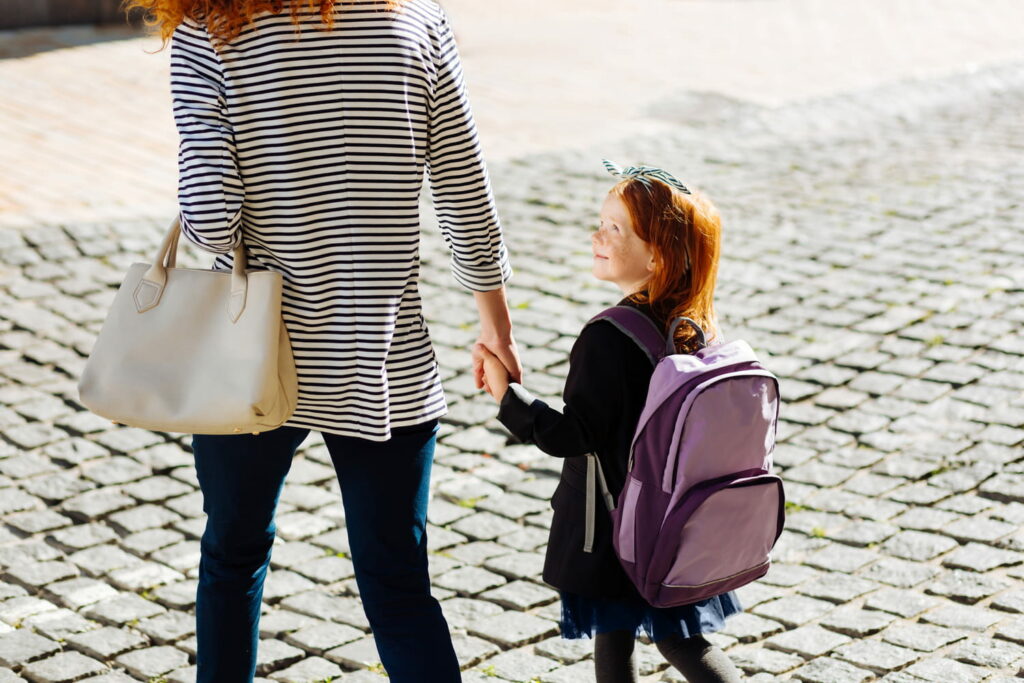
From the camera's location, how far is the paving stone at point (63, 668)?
339cm

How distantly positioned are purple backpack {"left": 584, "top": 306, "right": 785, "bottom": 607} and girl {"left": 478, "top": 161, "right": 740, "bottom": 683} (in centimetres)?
7

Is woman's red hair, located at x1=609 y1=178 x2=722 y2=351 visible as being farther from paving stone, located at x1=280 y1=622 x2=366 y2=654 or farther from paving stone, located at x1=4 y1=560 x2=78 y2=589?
paving stone, located at x1=4 y1=560 x2=78 y2=589

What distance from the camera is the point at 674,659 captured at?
2729 mm

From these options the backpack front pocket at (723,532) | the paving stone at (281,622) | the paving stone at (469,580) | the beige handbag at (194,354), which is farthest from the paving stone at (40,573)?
the backpack front pocket at (723,532)

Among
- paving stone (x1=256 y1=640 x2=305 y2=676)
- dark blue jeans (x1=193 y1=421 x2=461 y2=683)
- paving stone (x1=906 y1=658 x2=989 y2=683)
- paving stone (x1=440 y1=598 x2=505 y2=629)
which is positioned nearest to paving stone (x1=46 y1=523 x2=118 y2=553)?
paving stone (x1=256 y1=640 x2=305 y2=676)

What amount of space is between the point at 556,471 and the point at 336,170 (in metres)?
2.63

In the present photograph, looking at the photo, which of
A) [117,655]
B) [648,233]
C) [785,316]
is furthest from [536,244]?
[648,233]

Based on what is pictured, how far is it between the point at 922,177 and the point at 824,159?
0.77 metres

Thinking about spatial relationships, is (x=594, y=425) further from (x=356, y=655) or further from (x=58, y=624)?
(x=58, y=624)

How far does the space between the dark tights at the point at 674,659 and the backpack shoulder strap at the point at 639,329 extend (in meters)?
0.60

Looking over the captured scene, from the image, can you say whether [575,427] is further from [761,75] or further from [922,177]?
[761,75]

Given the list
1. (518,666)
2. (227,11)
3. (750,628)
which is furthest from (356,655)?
(227,11)

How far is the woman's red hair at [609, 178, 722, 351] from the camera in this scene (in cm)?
261

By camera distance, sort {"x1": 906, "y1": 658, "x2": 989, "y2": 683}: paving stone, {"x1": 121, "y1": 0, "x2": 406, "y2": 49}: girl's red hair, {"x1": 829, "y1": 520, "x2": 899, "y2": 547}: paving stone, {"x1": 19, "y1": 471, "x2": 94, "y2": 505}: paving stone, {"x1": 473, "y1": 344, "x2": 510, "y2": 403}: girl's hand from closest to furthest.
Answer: {"x1": 121, "y1": 0, "x2": 406, "y2": 49}: girl's red hair → {"x1": 473, "y1": 344, "x2": 510, "y2": 403}: girl's hand → {"x1": 906, "y1": 658, "x2": 989, "y2": 683}: paving stone → {"x1": 829, "y1": 520, "x2": 899, "y2": 547}: paving stone → {"x1": 19, "y1": 471, "x2": 94, "y2": 505}: paving stone
